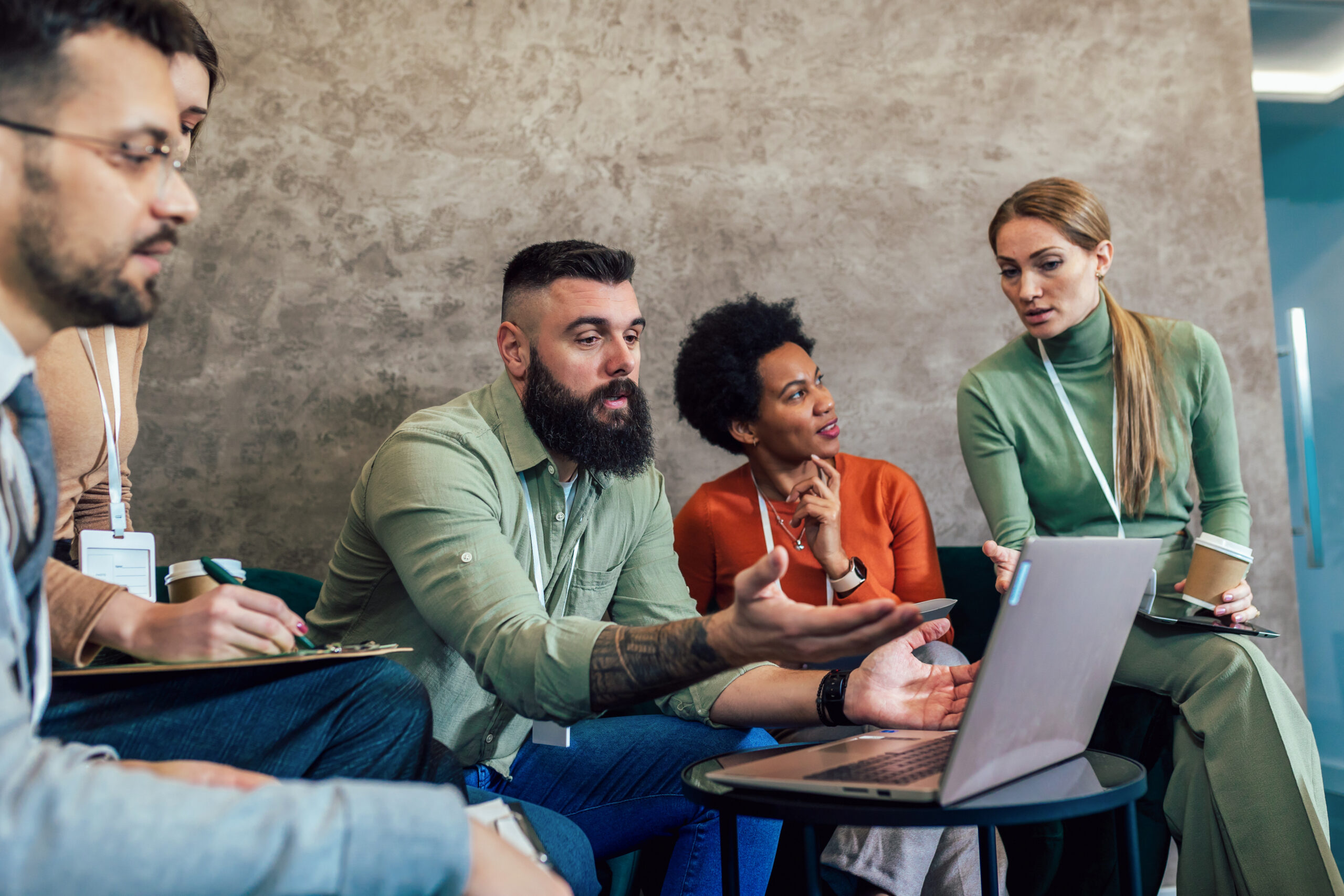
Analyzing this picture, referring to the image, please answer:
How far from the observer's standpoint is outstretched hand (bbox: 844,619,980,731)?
1475mm

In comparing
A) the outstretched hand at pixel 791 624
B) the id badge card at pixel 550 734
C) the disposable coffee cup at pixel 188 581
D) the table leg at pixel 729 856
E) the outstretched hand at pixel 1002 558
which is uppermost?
the disposable coffee cup at pixel 188 581

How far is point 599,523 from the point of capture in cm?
187

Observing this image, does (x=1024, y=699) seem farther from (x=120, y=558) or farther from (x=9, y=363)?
(x=120, y=558)

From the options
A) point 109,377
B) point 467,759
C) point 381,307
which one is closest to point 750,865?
point 467,759

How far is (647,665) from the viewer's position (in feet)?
4.06

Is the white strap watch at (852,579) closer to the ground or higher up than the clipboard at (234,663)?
closer to the ground

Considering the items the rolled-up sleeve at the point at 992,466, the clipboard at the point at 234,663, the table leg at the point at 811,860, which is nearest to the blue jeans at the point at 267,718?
the clipboard at the point at 234,663

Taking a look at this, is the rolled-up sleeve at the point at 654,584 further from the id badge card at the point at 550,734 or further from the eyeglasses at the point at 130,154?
the eyeglasses at the point at 130,154

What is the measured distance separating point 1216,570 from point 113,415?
2.36 metres

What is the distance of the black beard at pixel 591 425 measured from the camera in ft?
5.99

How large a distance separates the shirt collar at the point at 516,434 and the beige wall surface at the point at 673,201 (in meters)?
0.99

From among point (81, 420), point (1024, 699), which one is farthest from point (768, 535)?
point (81, 420)

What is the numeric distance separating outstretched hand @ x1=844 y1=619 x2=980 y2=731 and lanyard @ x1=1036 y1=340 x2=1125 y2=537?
115cm

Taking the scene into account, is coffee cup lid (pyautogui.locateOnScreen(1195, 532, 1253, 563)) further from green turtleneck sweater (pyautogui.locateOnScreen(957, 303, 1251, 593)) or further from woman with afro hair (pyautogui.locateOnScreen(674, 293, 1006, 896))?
woman with afro hair (pyautogui.locateOnScreen(674, 293, 1006, 896))
